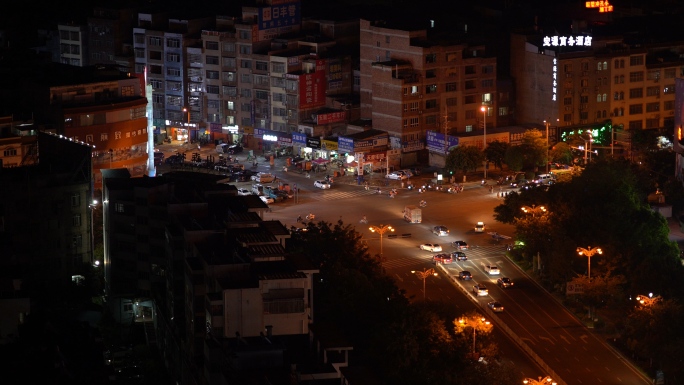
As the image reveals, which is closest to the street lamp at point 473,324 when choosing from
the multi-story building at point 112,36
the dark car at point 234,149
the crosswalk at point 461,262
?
the crosswalk at point 461,262

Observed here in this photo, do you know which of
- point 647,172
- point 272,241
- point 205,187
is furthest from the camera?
point 647,172

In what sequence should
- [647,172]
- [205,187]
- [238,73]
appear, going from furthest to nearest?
[238,73] < [647,172] < [205,187]

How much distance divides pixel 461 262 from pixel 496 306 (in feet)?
27.6

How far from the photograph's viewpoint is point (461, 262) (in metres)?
85.1

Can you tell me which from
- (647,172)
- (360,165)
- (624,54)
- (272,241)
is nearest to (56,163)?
(272,241)

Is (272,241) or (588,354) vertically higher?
(272,241)

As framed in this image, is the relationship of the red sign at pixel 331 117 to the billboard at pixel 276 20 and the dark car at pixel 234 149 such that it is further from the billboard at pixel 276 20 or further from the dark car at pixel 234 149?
the billboard at pixel 276 20

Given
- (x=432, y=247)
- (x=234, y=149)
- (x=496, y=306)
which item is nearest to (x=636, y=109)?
(x=234, y=149)

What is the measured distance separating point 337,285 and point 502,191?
103ft

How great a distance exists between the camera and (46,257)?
7975cm

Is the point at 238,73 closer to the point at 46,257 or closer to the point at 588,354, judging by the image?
the point at 46,257

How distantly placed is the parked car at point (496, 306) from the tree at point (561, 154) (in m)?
28.9

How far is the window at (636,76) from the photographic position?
363 feet

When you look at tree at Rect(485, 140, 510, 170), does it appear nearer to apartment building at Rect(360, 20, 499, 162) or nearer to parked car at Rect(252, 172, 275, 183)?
apartment building at Rect(360, 20, 499, 162)
